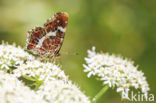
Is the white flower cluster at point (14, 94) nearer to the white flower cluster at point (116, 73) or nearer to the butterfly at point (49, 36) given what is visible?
the white flower cluster at point (116, 73)

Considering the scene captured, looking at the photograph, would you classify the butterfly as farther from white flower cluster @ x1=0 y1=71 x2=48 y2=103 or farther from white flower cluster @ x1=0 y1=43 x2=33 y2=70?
white flower cluster @ x1=0 y1=71 x2=48 y2=103

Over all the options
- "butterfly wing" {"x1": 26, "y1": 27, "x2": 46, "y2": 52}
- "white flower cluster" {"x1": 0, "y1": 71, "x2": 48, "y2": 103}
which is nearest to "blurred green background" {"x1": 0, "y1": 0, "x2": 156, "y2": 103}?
"butterfly wing" {"x1": 26, "y1": 27, "x2": 46, "y2": 52}

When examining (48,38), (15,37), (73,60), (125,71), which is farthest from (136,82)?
(15,37)

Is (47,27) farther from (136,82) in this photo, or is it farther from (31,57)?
(136,82)

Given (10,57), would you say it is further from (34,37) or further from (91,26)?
(91,26)

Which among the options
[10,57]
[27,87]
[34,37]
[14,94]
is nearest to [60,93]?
[27,87]

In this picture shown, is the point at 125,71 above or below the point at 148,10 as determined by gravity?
below

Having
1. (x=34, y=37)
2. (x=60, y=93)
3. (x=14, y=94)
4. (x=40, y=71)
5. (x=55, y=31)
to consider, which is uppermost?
(x=55, y=31)
